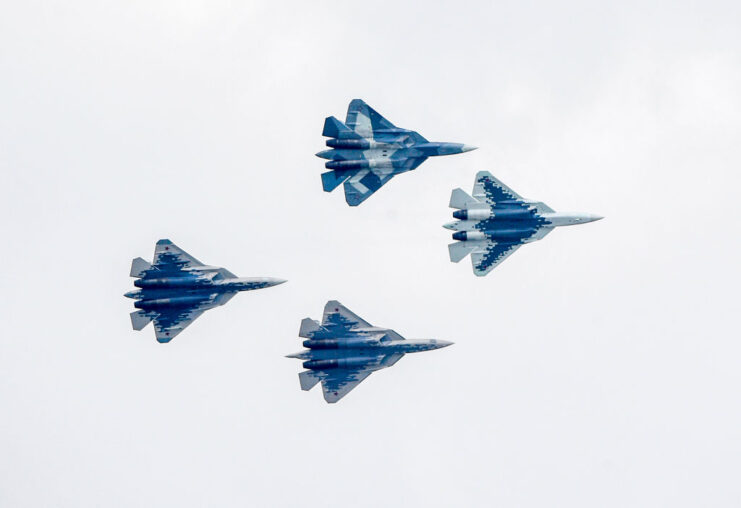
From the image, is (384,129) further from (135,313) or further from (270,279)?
(135,313)

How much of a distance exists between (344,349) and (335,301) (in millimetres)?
3874

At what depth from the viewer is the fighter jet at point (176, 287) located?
10862 centimetres

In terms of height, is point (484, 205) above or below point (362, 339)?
above

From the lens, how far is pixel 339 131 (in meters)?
110

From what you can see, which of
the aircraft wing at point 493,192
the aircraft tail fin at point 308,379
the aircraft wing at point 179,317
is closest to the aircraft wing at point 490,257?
the aircraft wing at point 493,192

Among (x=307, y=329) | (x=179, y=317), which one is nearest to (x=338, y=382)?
(x=307, y=329)

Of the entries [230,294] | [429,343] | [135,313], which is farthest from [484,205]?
[135,313]

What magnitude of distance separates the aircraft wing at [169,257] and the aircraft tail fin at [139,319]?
3877 mm

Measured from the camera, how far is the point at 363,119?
111250 mm

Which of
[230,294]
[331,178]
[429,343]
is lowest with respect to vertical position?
[429,343]

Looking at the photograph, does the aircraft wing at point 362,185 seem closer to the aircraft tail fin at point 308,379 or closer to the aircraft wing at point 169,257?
the aircraft wing at point 169,257

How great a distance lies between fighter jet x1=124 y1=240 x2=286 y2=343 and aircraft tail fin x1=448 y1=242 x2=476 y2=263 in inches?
548

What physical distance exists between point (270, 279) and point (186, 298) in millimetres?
6781

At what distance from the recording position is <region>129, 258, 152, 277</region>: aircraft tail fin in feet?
355
